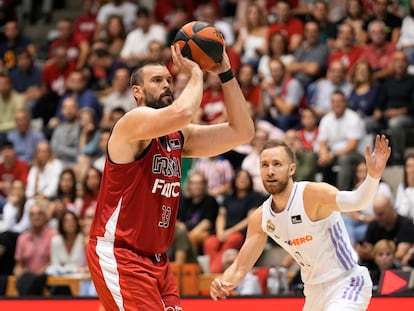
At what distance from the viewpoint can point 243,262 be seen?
6.55m

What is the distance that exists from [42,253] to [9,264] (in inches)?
21.7

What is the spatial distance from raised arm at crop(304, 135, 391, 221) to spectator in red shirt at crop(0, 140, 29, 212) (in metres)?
7.42

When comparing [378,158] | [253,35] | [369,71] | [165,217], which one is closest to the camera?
[165,217]

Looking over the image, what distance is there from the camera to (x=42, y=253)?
11.4 meters

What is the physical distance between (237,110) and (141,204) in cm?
87

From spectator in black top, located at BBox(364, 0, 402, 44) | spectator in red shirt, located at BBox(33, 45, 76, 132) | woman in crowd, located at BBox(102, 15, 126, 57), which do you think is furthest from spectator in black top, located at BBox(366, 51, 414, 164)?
spectator in red shirt, located at BBox(33, 45, 76, 132)

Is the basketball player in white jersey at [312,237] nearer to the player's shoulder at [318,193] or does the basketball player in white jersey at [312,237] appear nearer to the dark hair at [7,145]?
the player's shoulder at [318,193]

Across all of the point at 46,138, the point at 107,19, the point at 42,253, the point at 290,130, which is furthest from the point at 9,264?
the point at 107,19

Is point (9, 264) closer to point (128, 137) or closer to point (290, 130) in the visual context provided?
point (290, 130)

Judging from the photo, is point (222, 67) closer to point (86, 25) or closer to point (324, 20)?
point (324, 20)

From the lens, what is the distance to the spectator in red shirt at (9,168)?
13.0m

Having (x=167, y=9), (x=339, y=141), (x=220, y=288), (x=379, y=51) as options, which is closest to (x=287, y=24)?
(x=379, y=51)

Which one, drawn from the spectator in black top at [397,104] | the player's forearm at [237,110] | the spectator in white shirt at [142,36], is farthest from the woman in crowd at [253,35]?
the player's forearm at [237,110]

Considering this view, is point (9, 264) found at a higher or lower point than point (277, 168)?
lower
